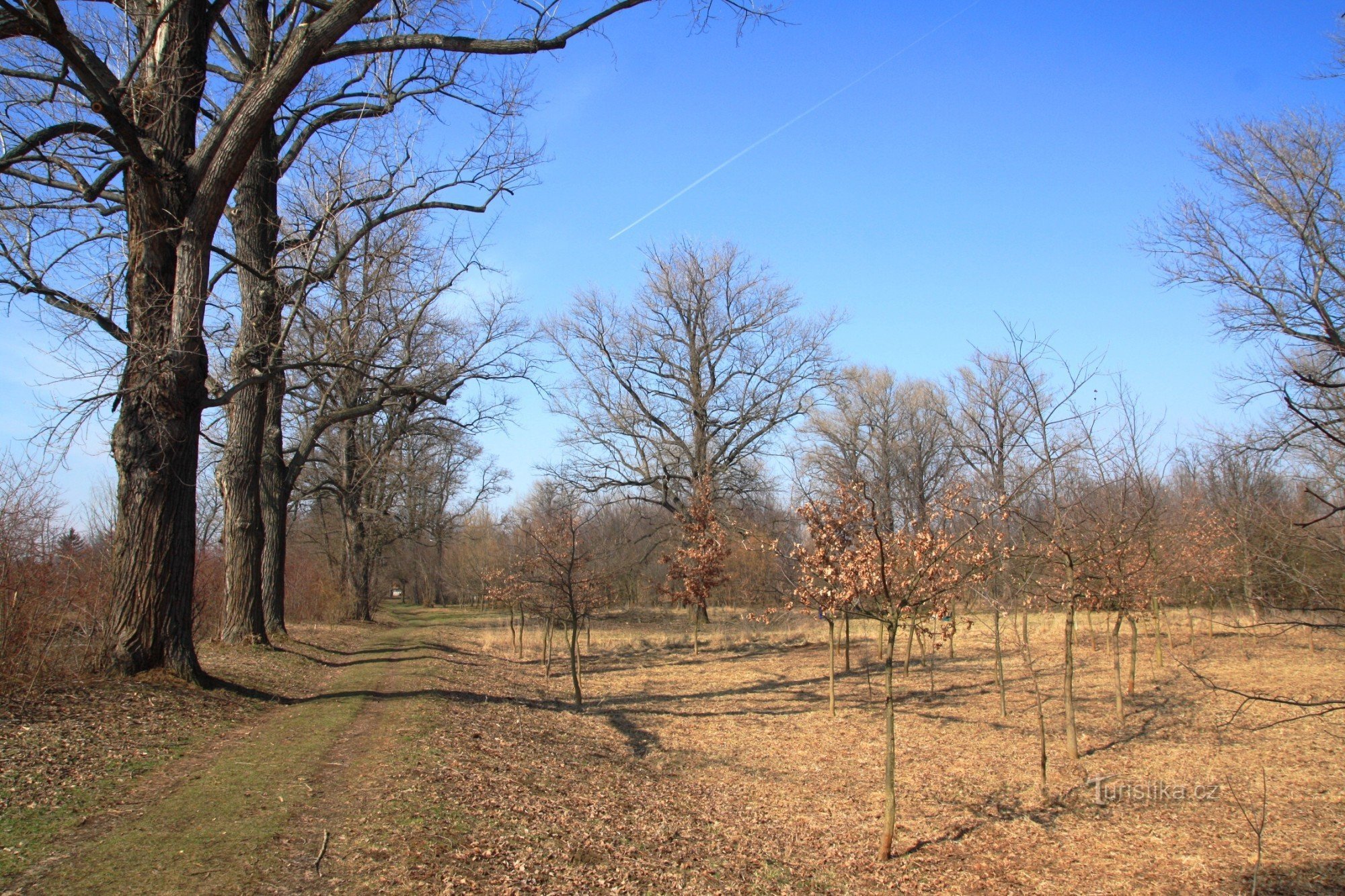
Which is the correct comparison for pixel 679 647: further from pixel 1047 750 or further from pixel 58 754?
pixel 58 754

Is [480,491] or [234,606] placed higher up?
[480,491]

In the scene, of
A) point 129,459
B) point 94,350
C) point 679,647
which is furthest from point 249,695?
point 679,647

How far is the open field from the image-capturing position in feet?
16.2

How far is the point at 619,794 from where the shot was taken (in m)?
7.78

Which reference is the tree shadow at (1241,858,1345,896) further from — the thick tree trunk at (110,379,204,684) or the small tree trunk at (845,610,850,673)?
the thick tree trunk at (110,379,204,684)

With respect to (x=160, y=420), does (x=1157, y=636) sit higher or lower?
lower

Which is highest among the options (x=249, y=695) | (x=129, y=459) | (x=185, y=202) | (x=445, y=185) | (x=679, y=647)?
(x=445, y=185)

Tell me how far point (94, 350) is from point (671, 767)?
809 centimetres

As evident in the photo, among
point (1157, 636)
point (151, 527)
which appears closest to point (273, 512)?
point (151, 527)

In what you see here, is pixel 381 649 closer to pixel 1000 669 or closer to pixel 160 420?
pixel 160 420

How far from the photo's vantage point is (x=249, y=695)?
9156 millimetres

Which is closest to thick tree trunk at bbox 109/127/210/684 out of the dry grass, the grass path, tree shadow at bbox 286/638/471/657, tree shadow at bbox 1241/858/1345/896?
the grass path

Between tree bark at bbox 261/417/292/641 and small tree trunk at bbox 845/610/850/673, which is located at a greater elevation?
tree bark at bbox 261/417/292/641

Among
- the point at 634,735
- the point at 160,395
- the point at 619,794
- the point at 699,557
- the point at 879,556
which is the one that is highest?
the point at 160,395
